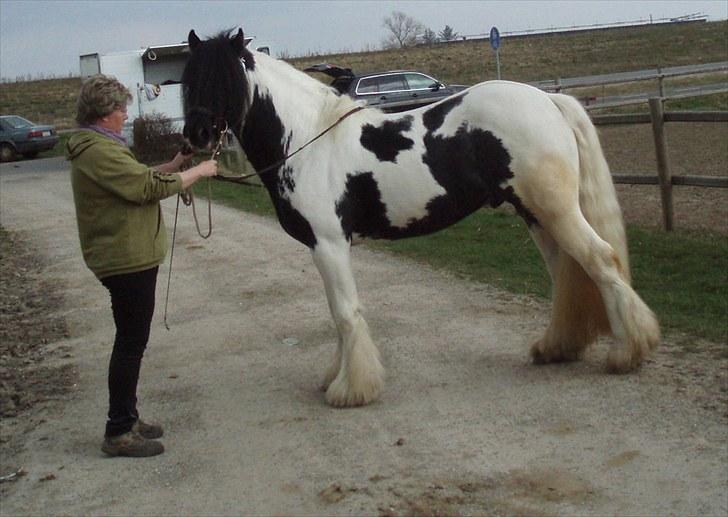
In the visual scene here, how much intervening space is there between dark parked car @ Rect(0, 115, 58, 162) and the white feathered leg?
2784 centimetres

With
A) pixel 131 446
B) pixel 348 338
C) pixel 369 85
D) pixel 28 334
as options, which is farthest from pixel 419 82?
pixel 131 446

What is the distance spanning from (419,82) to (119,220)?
21004 millimetres

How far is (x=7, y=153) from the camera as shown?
30.6 metres

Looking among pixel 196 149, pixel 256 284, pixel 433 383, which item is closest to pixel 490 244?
pixel 256 284

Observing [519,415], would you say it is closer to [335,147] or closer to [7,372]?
[335,147]

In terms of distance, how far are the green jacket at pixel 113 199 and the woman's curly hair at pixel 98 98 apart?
0.10 meters

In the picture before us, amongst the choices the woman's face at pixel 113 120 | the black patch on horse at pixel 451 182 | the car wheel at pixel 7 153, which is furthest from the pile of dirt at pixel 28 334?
the car wheel at pixel 7 153

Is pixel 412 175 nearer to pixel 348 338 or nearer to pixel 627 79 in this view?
pixel 348 338

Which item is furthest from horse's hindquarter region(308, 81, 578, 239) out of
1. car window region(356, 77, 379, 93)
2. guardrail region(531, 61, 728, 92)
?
car window region(356, 77, 379, 93)

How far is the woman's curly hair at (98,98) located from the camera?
178 inches

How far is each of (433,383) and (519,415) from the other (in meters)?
0.78

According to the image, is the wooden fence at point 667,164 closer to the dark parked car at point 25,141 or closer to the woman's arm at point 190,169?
the woman's arm at point 190,169

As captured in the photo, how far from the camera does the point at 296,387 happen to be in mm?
5676

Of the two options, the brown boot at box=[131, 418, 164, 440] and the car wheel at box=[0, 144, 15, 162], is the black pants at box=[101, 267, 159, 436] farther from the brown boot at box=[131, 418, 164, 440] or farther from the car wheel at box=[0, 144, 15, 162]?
the car wheel at box=[0, 144, 15, 162]
